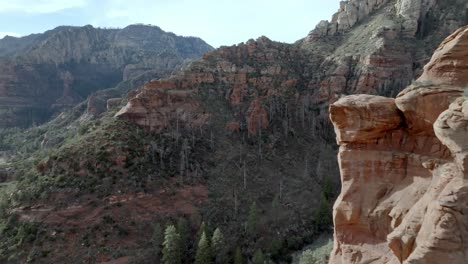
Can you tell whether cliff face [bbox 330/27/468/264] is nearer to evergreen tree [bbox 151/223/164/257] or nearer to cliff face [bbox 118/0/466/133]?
evergreen tree [bbox 151/223/164/257]

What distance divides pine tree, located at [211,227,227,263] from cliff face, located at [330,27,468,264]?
2268cm

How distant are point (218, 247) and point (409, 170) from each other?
88.0ft

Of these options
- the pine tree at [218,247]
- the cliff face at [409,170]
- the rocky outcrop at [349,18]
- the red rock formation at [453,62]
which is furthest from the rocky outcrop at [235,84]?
the red rock formation at [453,62]

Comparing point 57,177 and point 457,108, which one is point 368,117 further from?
point 57,177

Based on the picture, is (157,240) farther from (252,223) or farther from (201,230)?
(252,223)

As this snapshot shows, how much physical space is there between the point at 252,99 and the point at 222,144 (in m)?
12.3

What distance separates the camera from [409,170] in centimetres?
1505

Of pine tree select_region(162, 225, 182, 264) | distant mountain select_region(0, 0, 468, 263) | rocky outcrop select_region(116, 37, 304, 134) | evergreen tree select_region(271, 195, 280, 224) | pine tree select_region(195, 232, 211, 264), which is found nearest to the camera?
pine tree select_region(195, 232, 211, 264)

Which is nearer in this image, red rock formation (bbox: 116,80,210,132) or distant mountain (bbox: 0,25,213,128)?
red rock formation (bbox: 116,80,210,132)

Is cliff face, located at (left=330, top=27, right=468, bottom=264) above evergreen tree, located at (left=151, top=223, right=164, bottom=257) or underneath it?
above

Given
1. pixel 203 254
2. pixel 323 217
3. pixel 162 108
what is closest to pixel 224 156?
pixel 162 108

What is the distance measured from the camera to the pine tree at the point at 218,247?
38.6 meters

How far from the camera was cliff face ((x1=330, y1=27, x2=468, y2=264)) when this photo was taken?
1116 centimetres

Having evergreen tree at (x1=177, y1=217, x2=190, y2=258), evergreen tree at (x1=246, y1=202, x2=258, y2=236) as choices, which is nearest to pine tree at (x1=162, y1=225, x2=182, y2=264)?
evergreen tree at (x1=177, y1=217, x2=190, y2=258)
